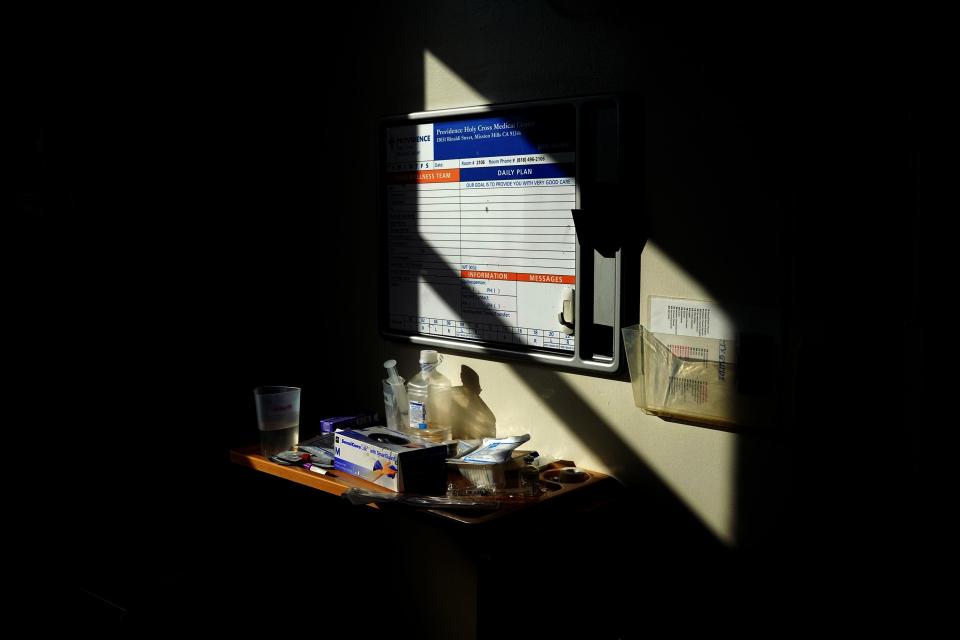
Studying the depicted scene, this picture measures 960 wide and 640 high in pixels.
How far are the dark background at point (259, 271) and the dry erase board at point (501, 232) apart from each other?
0.15m

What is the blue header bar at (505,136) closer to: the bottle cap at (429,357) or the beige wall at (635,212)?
the beige wall at (635,212)

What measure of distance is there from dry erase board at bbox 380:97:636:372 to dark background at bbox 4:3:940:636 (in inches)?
5.9

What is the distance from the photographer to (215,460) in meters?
2.21

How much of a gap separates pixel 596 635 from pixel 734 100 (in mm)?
1045

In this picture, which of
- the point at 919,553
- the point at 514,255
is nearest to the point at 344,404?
the point at 514,255

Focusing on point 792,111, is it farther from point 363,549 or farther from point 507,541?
point 363,549

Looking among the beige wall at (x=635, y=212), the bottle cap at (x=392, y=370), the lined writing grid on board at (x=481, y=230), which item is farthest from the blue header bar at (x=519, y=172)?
the bottle cap at (x=392, y=370)

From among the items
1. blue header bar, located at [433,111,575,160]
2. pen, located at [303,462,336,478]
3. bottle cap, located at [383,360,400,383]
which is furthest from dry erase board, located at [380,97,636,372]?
pen, located at [303,462,336,478]

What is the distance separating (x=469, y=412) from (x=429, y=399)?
101mm

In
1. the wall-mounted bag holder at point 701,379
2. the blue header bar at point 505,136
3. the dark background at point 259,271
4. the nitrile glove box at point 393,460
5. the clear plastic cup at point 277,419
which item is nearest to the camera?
the dark background at point 259,271

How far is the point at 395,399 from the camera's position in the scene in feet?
6.66

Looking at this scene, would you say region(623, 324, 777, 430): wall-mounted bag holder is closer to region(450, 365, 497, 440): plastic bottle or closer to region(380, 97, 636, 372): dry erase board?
region(380, 97, 636, 372): dry erase board

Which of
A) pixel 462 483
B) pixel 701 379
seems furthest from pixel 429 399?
pixel 701 379

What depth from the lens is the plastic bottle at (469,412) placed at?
2008mm
